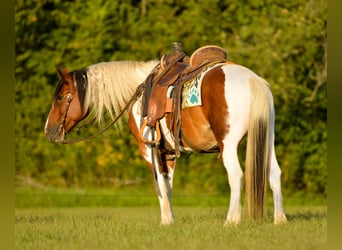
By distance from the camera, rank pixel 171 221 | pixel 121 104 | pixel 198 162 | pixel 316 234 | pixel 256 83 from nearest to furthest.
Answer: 1. pixel 316 234
2. pixel 256 83
3. pixel 171 221
4. pixel 121 104
5. pixel 198 162

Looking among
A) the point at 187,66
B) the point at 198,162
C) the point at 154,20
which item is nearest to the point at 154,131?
the point at 187,66

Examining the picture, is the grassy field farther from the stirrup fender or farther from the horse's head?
the horse's head

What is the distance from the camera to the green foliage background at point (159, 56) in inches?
512

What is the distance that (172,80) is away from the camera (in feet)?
23.7

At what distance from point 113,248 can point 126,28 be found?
29.9 ft

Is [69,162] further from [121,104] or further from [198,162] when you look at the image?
[121,104]

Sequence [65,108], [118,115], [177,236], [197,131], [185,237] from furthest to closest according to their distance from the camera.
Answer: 1. [65,108]
2. [118,115]
3. [197,131]
4. [177,236]
5. [185,237]

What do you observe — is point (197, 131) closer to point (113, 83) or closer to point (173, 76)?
point (173, 76)

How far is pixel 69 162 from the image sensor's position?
43.9ft

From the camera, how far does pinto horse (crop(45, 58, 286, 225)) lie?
6.32 metres

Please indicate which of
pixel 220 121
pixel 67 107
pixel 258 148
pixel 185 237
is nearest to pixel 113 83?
pixel 67 107

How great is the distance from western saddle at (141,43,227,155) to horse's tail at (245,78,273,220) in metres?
0.73

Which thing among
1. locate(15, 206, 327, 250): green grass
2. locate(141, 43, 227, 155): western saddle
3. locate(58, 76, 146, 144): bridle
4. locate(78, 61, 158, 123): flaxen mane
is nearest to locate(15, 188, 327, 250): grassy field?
locate(15, 206, 327, 250): green grass

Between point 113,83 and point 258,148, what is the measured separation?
2223 millimetres
